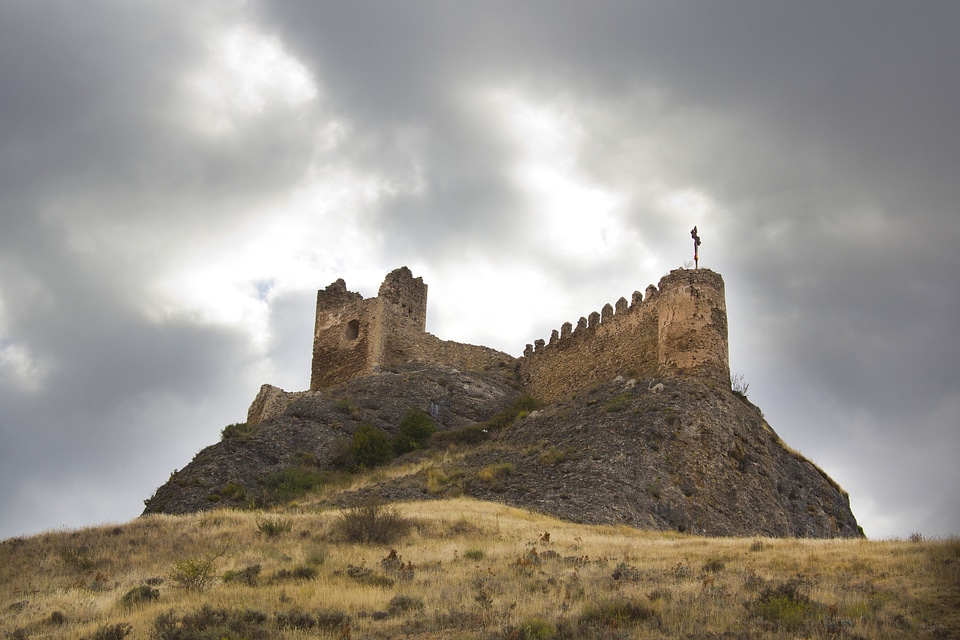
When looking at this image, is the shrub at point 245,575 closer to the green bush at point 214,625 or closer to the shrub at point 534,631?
the green bush at point 214,625

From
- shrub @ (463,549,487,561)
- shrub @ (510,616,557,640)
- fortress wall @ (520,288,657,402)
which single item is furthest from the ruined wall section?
shrub @ (510,616,557,640)

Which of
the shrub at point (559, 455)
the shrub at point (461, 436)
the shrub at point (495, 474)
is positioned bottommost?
the shrub at point (495, 474)

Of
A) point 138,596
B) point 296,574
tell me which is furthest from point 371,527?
point 138,596

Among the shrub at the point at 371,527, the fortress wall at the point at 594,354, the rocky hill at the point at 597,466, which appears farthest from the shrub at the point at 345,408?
the shrub at the point at 371,527

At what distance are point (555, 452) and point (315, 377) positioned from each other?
655 inches

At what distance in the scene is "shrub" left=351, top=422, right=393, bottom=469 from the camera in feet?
98.2

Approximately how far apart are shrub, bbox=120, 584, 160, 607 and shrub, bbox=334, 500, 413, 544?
4692 millimetres

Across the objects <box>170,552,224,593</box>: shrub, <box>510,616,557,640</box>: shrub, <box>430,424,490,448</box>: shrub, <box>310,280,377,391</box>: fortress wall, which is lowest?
<box>510,616,557,640</box>: shrub

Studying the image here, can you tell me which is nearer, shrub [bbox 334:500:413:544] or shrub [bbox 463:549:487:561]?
shrub [bbox 463:549:487:561]

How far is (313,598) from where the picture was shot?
43.4 feet

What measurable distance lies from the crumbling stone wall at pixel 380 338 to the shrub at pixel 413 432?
5560 millimetres

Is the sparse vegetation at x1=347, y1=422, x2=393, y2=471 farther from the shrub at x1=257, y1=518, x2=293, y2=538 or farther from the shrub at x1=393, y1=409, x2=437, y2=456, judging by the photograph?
the shrub at x1=257, y1=518, x2=293, y2=538

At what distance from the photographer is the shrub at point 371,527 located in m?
18.2

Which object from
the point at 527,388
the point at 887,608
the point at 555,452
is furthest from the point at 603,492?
the point at 527,388
